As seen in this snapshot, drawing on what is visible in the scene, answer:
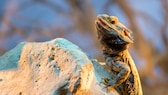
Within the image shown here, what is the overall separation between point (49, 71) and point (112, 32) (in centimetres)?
27

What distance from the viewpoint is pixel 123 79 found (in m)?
1.51

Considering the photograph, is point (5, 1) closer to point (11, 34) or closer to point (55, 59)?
point (11, 34)

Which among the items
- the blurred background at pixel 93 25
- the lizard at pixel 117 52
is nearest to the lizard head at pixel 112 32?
the lizard at pixel 117 52

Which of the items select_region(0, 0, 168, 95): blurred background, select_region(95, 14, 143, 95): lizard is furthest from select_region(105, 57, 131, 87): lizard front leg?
select_region(0, 0, 168, 95): blurred background

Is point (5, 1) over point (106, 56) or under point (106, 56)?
over

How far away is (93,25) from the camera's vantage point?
4352mm

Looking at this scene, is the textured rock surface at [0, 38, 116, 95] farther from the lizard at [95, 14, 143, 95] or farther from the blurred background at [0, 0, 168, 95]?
the blurred background at [0, 0, 168, 95]

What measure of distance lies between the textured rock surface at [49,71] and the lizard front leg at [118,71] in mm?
33

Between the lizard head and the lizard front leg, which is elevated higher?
the lizard head

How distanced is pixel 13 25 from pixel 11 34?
3.8 inches

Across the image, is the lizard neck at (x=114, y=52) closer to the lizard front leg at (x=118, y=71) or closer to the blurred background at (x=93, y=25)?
the lizard front leg at (x=118, y=71)

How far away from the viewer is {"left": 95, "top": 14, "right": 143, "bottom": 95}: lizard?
154cm

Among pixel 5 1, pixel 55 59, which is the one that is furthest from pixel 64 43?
pixel 5 1

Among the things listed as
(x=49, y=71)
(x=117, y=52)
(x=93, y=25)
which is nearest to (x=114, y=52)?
(x=117, y=52)
